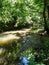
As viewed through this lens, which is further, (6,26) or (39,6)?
(6,26)

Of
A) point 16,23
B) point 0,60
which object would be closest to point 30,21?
point 16,23

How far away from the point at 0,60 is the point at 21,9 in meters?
14.0

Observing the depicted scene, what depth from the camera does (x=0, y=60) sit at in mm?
12789

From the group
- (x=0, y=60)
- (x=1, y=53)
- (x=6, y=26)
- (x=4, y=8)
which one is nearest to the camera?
(x=0, y=60)

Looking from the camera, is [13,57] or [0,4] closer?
[13,57]

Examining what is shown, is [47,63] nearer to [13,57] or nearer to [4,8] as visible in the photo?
[13,57]

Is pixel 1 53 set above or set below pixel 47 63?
below

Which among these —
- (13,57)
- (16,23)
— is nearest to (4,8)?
(13,57)

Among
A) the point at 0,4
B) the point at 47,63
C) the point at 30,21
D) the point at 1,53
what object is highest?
the point at 0,4

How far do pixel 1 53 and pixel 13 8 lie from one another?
11.5m

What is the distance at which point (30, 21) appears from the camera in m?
36.6

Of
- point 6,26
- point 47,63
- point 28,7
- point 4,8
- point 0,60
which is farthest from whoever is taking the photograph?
point 6,26

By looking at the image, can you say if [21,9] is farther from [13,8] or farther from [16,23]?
[16,23]

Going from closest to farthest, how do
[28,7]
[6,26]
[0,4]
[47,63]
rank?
[47,63] → [0,4] → [28,7] → [6,26]
